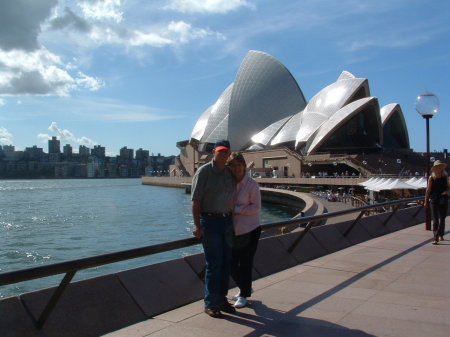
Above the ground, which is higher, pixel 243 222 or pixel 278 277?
pixel 243 222

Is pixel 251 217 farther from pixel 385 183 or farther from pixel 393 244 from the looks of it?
pixel 385 183

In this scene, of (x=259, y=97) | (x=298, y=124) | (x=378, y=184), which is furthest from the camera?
(x=259, y=97)

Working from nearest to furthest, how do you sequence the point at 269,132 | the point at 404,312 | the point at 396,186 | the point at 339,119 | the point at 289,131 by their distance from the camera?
the point at 404,312
the point at 396,186
the point at 339,119
the point at 289,131
the point at 269,132

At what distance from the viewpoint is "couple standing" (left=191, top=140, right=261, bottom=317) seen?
12.1ft

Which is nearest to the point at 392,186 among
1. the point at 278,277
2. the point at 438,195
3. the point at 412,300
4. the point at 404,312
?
the point at 438,195

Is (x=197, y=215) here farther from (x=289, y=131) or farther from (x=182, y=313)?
(x=289, y=131)

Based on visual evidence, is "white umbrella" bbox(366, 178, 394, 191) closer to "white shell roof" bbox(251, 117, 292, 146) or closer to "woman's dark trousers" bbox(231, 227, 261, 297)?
"woman's dark trousers" bbox(231, 227, 261, 297)

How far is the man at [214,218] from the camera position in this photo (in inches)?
144

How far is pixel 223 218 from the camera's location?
3.72 m

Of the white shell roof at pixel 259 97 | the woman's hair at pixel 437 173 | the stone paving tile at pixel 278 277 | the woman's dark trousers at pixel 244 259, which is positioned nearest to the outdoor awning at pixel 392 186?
the woman's hair at pixel 437 173

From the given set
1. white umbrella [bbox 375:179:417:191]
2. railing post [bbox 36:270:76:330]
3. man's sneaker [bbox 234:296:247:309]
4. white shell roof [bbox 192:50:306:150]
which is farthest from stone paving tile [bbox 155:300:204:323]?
white shell roof [bbox 192:50:306:150]

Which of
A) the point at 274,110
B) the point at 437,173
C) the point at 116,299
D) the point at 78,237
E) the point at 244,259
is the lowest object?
the point at 78,237

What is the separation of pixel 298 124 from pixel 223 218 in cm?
5940

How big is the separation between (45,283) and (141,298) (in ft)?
28.1
